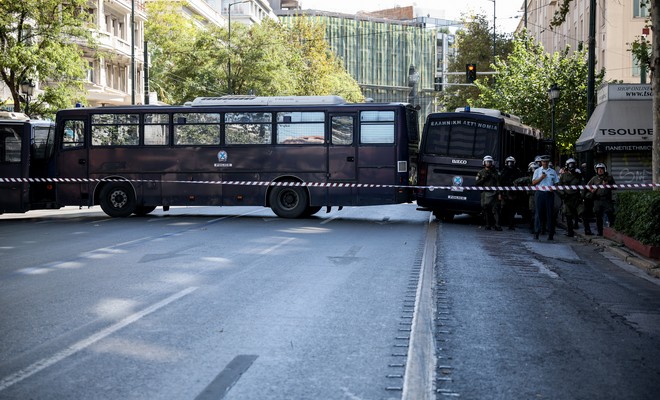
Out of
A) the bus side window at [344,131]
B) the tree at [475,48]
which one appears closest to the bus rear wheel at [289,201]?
the bus side window at [344,131]

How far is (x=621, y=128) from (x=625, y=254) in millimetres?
13336

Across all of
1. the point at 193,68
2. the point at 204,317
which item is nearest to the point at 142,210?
the point at 204,317

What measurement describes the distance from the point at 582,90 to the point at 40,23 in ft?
86.3

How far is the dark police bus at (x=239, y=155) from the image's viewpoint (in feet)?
77.4

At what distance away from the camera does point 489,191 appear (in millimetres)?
21094

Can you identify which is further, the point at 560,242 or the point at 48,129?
the point at 48,129

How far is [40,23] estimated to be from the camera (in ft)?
105

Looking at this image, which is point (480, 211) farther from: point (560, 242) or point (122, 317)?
point (122, 317)

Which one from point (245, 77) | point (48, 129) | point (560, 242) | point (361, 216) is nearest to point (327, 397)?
point (560, 242)

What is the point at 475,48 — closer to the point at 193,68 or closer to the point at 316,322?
the point at 193,68

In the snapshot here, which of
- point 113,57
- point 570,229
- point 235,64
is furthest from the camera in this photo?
point 235,64

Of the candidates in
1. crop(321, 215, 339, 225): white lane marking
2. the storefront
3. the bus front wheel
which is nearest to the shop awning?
the storefront

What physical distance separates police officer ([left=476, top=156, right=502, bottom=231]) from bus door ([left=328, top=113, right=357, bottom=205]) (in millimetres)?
3728

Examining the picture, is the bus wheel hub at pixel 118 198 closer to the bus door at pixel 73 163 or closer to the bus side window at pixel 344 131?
the bus door at pixel 73 163
